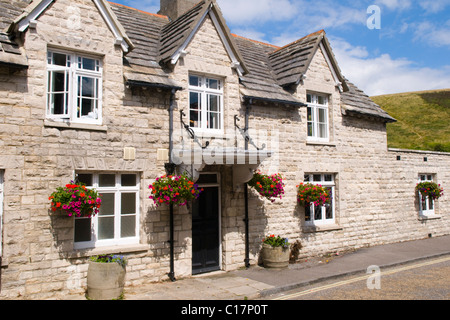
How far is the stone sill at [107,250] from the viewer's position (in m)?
7.82

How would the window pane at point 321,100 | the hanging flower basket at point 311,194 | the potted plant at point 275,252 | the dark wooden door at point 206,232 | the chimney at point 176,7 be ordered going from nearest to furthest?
the dark wooden door at point 206,232, the potted plant at point 275,252, the hanging flower basket at point 311,194, the chimney at point 176,7, the window pane at point 321,100

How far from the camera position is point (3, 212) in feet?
23.4

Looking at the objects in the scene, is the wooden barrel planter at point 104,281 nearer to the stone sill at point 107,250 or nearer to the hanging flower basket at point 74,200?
the stone sill at point 107,250

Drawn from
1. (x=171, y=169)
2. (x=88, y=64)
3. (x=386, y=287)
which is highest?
(x=88, y=64)

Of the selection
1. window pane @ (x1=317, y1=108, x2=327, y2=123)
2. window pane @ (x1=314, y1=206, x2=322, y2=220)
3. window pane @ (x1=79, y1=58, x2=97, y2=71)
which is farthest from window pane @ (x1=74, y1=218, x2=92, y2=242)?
window pane @ (x1=317, y1=108, x2=327, y2=123)

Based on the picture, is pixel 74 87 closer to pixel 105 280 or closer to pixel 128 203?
pixel 128 203

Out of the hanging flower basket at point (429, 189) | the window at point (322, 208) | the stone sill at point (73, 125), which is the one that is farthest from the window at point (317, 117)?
the stone sill at point (73, 125)

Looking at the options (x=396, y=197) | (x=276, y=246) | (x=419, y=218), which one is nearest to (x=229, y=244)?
(x=276, y=246)

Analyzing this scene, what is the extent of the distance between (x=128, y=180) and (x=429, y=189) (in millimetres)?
12782

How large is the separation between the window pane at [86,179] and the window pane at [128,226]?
1136mm

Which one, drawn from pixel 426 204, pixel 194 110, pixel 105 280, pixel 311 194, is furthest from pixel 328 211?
pixel 105 280

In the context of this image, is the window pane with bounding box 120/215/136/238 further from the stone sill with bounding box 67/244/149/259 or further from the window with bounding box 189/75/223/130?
the window with bounding box 189/75/223/130

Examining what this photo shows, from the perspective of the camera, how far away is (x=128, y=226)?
28.9ft

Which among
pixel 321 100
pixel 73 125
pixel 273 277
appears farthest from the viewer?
pixel 321 100
